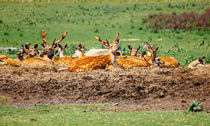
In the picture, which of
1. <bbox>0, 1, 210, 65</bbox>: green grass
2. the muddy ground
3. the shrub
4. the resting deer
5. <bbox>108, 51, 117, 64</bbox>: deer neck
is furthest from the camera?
the shrub

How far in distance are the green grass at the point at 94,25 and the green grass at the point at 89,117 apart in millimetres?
7359

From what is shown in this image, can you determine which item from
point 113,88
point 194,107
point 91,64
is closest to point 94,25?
point 91,64

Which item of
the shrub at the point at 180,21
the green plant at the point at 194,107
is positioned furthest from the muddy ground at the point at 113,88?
the shrub at the point at 180,21

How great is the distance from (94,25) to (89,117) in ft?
79.2

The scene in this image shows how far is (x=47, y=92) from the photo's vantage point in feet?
29.6

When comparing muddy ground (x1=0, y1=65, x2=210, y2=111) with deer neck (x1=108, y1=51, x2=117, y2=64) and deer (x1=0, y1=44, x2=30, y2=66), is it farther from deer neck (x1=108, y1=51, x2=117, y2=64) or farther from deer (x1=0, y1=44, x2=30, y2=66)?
deer (x1=0, y1=44, x2=30, y2=66)

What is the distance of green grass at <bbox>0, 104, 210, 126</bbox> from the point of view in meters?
6.76

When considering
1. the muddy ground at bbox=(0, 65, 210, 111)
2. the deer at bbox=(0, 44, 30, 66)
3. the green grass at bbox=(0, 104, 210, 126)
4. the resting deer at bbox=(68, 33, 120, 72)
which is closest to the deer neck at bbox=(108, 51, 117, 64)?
the resting deer at bbox=(68, 33, 120, 72)

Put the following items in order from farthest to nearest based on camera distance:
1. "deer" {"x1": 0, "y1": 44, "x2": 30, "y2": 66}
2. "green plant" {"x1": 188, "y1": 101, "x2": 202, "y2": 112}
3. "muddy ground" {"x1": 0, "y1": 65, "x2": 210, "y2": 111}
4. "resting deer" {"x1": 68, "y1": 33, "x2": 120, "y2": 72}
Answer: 1. "deer" {"x1": 0, "y1": 44, "x2": 30, "y2": 66}
2. "resting deer" {"x1": 68, "y1": 33, "x2": 120, "y2": 72}
3. "muddy ground" {"x1": 0, "y1": 65, "x2": 210, "y2": 111}
4. "green plant" {"x1": 188, "y1": 101, "x2": 202, "y2": 112}

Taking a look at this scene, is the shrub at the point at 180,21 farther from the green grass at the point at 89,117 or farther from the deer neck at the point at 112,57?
the green grass at the point at 89,117

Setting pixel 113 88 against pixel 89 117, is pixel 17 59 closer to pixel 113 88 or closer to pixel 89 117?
pixel 113 88

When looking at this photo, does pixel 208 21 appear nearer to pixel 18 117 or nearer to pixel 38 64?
pixel 38 64

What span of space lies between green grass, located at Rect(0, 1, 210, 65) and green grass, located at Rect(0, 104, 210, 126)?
7359mm

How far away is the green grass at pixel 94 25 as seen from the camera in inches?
856
